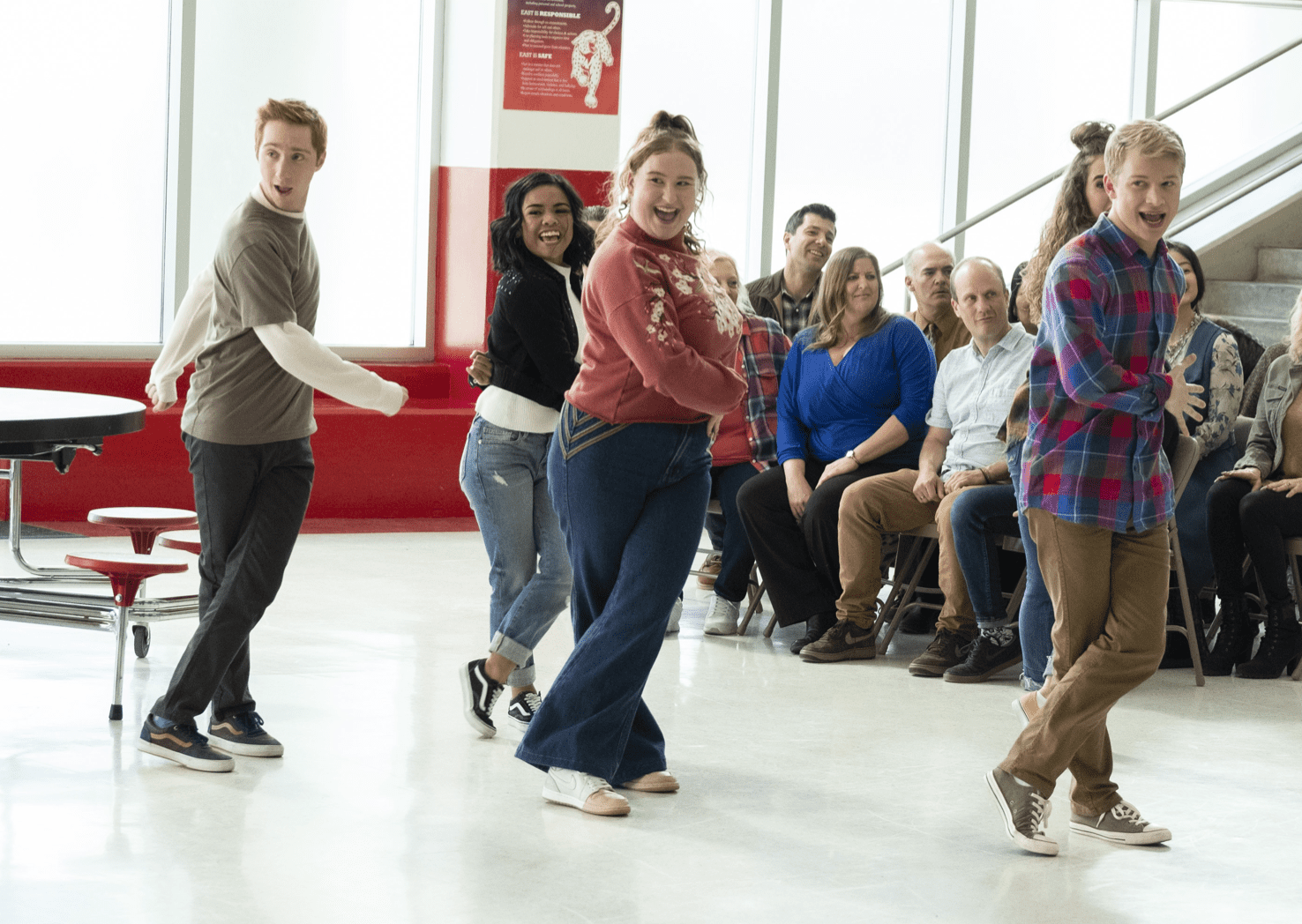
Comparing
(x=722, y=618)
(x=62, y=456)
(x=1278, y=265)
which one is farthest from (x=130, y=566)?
(x=1278, y=265)

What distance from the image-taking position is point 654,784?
352 centimetres

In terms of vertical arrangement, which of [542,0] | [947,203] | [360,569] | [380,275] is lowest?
[360,569]

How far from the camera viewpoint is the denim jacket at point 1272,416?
505cm

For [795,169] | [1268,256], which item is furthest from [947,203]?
[1268,256]

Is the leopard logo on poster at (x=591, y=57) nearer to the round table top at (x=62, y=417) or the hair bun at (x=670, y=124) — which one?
the round table top at (x=62, y=417)

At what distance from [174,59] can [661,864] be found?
5.90 meters

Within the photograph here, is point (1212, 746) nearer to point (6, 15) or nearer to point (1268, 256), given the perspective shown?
point (1268, 256)

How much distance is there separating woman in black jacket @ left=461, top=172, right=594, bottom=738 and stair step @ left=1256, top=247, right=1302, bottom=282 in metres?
5.33

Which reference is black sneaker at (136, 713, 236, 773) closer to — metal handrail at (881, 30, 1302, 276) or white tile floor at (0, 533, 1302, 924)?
white tile floor at (0, 533, 1302, 924)

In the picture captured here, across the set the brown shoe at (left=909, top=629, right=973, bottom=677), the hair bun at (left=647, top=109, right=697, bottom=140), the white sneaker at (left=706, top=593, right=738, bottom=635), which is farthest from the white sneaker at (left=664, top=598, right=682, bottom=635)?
the hair bun at (left=647, top=109, right=697, bottom=140)

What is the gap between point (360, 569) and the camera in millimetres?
6293

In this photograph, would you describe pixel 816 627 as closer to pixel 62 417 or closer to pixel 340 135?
pixel 62 417

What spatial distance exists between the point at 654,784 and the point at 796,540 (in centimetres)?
187

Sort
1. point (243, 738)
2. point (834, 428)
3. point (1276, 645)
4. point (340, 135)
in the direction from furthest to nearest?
point (340, 135) < point (834, 428) < point (1276, 645) < point (243, 738)
